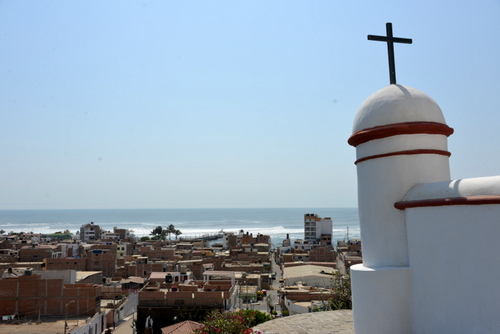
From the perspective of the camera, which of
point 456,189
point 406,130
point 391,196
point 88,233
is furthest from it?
point 88,233

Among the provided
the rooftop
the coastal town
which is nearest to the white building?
the rooftop

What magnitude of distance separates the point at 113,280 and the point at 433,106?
4261 cm

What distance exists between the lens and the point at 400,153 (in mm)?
6883

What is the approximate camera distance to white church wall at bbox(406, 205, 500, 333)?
5383mm

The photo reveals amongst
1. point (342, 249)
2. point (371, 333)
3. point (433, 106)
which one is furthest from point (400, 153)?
point (342, 249)

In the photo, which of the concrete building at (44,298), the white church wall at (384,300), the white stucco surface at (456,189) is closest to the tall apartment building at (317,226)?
the concrete building at (44,298)

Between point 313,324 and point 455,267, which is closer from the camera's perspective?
point 455,267

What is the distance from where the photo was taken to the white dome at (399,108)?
22.7 feet

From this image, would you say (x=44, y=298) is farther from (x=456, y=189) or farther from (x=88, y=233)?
(x=88, y=233)

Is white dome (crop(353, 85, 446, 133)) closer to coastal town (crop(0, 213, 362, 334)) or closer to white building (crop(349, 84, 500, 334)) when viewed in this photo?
white building (crop(349, 84, 500, 334))

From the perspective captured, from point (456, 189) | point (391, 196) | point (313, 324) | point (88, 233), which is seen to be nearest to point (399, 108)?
point (391, 196)

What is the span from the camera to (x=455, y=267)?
18.9 ft

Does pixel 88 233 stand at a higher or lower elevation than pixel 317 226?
lower

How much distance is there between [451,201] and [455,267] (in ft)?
2.83
